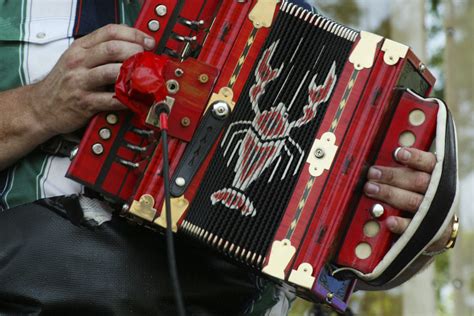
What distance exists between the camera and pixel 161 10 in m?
1.86

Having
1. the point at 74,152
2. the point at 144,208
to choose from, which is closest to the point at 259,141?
the point at 144,208

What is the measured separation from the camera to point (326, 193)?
5.79 ft

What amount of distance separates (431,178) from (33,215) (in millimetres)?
764

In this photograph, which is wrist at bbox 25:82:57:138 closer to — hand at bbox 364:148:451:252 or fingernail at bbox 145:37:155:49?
fingernail at bbox 145:37:155:49

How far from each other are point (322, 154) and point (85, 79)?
0.47 m

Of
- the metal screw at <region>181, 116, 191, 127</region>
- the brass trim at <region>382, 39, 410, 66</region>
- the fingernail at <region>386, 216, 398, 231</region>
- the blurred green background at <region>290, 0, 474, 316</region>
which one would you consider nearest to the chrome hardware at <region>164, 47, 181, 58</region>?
the metal screw at <region>181, 116, 191, 127</region>

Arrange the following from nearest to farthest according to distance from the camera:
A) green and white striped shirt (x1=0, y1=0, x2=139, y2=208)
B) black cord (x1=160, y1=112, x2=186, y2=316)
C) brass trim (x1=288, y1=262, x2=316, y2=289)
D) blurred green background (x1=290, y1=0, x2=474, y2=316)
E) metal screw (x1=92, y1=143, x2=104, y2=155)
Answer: black cord (x1=160, y1=112, x2=186, y2=316)
brass trim (x1=288, y1=262, x2=316, y2=289)
metal screw (x1=92, y1=143, x2=104, y2=155)
green and white striped shirt (x1=0, y1=0, x2=139, y2=208)
blurred green background (x1=290, y1=0, x2=474, y2=316)

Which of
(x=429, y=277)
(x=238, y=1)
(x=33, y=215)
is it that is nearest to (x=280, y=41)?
(x=238, y=1)

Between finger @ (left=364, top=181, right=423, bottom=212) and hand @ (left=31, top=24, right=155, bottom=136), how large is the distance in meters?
0.50

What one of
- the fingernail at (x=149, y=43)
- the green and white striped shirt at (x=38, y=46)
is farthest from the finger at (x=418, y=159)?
the green and white striped shirt at (x=38, y=46)

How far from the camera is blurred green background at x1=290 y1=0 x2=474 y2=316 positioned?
335 cm

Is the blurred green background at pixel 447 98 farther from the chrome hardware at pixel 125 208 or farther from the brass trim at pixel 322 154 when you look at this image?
the chrome hardware at pixel 125 208

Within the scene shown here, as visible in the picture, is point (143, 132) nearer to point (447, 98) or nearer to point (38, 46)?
point (38, 46)

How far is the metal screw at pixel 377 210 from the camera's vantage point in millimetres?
1770
